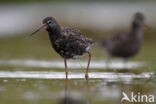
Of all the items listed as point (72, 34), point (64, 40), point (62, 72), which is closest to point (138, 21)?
point (62, 72)

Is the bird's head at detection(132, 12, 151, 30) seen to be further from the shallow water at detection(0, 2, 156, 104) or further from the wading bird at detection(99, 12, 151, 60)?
the shallow water at detection(0, 2, 156, 104)

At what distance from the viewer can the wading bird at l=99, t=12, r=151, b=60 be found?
509 inches

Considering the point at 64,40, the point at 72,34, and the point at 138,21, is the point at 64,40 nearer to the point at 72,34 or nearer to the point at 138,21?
the point at 72,34

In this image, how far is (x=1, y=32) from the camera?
66.1 ft

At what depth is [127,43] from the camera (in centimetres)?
1311

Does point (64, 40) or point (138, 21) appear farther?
point (138, 21)

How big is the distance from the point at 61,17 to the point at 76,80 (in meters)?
16.0

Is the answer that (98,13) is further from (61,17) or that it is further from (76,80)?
(76,80)

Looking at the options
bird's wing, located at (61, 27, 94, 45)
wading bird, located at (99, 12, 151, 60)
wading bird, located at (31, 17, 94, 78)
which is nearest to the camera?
wading bird, located at (31, 17, 94, 78)

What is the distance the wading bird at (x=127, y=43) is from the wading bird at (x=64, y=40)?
3.41 metres

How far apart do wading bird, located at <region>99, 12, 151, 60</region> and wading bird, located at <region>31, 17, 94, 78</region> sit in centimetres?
341

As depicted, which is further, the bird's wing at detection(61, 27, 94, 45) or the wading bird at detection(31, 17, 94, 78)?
the bird's wing at detection(61, 27, 94, 45)

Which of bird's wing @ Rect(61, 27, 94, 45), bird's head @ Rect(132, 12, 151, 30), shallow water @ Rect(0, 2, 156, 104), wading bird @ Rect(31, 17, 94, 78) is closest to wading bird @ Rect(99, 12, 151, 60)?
bird's head @ Rect(132, 12, 151, 30)

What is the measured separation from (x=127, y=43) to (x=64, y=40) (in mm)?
4078
